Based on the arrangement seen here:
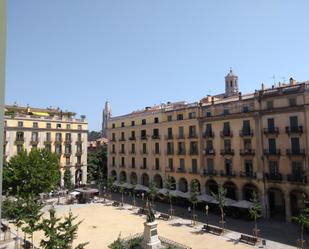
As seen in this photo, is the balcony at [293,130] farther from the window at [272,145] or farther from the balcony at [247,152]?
the balcony at [247,152]

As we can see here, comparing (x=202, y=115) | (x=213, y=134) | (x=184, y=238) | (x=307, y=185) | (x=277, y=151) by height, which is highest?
(x=202, y=115)

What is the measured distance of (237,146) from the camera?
133 feet

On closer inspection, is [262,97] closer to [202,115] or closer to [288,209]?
[202,115]

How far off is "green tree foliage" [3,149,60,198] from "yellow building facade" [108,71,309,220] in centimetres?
1810

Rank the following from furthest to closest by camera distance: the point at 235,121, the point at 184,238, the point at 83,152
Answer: the point at 83,152, the point at 235,121, the point at 184,238

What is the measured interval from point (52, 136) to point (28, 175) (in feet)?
67.4

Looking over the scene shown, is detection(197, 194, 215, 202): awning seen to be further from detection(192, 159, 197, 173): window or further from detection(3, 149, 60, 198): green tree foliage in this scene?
detection(3, 149, 60, 198): green tree foliage

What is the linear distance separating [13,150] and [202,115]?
37.1m

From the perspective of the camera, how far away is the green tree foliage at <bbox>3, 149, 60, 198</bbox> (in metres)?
41.4

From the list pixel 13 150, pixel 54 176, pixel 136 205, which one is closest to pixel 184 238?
pixel 136 205

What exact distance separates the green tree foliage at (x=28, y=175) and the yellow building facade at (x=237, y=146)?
1810cm

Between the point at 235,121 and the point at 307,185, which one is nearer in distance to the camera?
the point at 307,185

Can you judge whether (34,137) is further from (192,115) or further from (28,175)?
(192,115)

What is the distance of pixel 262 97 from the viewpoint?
38156mm
